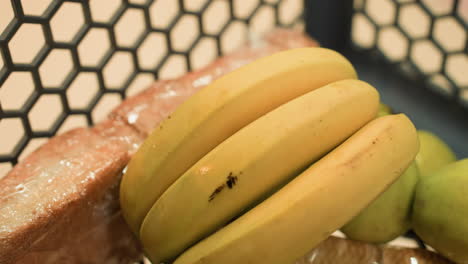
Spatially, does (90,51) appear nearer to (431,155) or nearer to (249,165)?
(249,165)

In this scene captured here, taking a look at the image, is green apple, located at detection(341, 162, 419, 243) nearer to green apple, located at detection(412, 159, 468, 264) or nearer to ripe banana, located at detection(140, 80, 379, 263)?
green apple, located at detection(412, 159, 468, 264)

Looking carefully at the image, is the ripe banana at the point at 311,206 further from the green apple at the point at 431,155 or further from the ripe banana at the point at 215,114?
the green apple at the point at 431,155

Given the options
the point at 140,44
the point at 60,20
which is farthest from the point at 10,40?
the point at 140,44

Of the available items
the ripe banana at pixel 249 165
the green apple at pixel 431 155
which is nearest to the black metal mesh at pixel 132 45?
the green apple at pixel 431 155


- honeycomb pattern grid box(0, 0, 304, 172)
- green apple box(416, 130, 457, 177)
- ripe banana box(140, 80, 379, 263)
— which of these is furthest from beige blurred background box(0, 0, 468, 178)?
ripe banana box(140, 80, 379, 263)

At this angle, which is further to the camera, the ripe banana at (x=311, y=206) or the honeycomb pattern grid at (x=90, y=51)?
the honeycomb pattern grid at (x=90, y=51)

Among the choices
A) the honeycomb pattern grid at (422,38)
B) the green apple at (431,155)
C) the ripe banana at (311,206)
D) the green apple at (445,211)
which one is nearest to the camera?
the ripe banana at (311,206)

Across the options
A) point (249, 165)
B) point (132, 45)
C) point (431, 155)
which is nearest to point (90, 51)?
point (132, 45)
